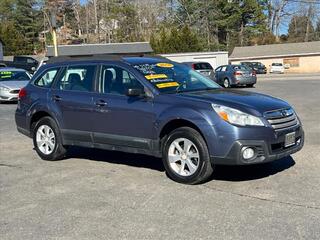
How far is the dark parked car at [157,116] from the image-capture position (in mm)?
6090

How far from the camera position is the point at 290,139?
6434 mm

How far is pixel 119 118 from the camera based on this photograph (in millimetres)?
7055

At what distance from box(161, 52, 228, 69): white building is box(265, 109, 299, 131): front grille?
4372cm

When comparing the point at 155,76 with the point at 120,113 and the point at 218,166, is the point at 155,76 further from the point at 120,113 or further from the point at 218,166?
the point at 218,166

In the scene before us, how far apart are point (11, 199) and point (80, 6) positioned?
95629mm

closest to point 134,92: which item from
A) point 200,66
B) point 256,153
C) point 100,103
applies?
point 100,103

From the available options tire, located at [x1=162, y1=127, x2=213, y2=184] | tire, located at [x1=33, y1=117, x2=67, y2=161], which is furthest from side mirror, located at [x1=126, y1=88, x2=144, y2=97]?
tire, located at [x1=33, y1=117, x2=67, y2=161]

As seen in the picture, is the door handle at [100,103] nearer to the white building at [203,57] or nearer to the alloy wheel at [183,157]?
the alloy wheel at [183,157]

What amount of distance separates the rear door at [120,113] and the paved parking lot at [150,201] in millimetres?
528

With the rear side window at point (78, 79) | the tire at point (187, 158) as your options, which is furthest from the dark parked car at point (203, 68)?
the tire at point (187, 158)

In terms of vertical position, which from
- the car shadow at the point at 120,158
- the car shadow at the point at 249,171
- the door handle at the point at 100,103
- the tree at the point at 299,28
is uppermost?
the tree at the point at 299,28

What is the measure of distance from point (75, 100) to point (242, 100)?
8.90ft

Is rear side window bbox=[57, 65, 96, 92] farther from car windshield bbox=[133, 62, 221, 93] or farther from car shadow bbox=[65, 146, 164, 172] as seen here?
car shadow bbox=[65, 146, 164, 172]

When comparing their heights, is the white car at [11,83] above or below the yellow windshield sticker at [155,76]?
below
